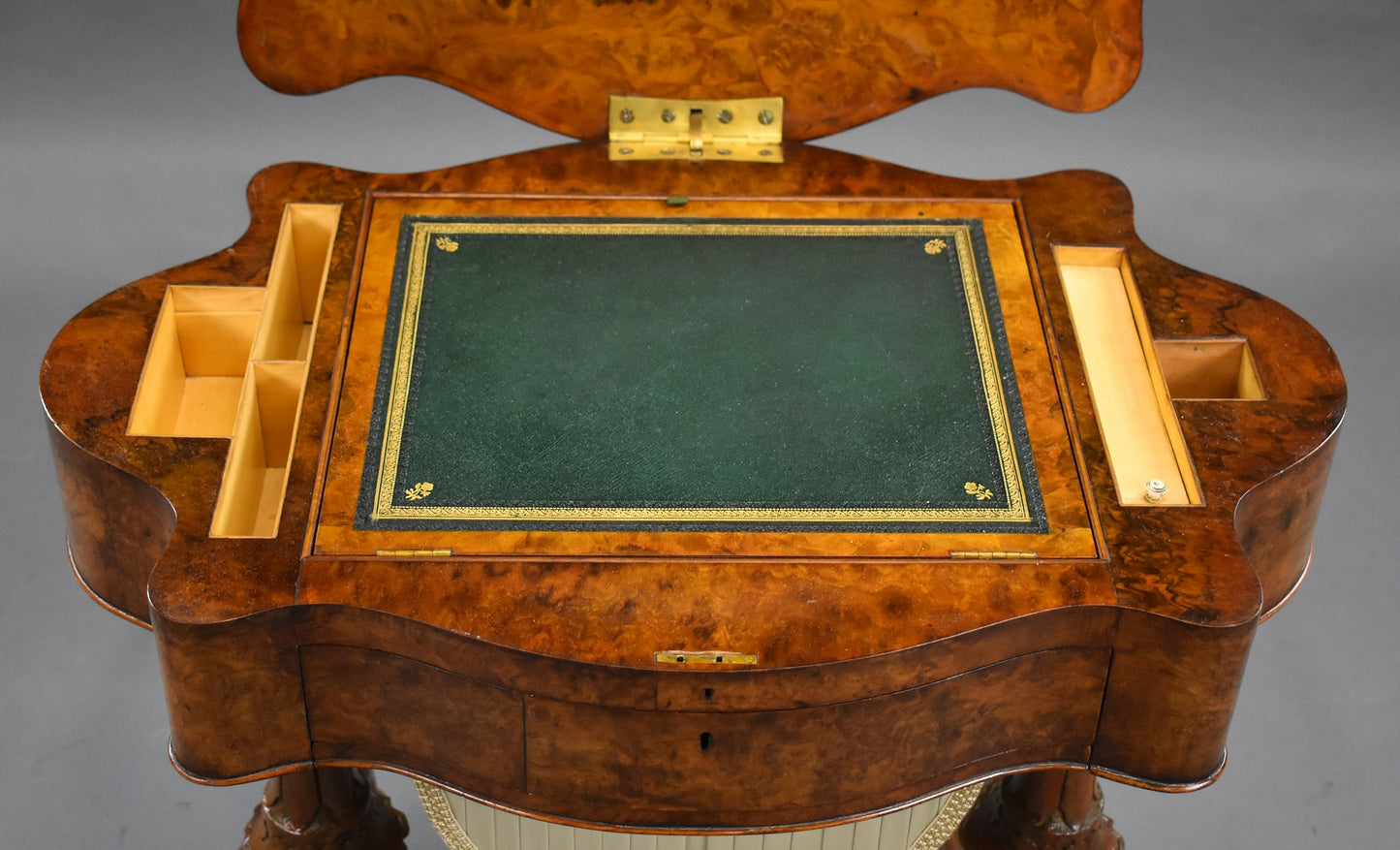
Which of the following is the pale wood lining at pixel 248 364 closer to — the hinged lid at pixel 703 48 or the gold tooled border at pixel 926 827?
the hinged lid at pixel 703 48

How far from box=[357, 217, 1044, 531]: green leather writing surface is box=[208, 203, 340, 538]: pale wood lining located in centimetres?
17

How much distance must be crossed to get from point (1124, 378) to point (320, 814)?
5.19ft

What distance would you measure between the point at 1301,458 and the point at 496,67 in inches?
59.9

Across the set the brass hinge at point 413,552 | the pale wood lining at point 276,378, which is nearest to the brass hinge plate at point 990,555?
the brass hinge at point 413,552

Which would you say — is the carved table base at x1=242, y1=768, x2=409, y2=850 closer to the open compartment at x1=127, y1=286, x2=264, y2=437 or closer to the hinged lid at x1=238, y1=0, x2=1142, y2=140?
the open compartment at x1=127, y1=286, x2=264, y2=437

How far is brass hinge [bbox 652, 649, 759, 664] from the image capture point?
3.20 meters

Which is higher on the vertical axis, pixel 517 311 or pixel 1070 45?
pixel 1070 45

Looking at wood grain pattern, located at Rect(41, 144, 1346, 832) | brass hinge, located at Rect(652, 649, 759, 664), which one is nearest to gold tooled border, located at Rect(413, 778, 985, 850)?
wood grain pattern, located at Rect(41, 144, 1346, 832)

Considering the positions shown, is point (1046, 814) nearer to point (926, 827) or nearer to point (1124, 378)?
point (926, 827)

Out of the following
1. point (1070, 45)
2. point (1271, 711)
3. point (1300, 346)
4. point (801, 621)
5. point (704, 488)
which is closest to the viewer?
point (801, 621)

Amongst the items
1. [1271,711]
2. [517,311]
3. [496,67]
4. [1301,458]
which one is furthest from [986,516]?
[1271,711]

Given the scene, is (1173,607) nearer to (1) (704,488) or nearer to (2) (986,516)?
(2) (986,516)

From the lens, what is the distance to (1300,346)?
12.4 ft

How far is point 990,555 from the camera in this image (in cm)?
337
